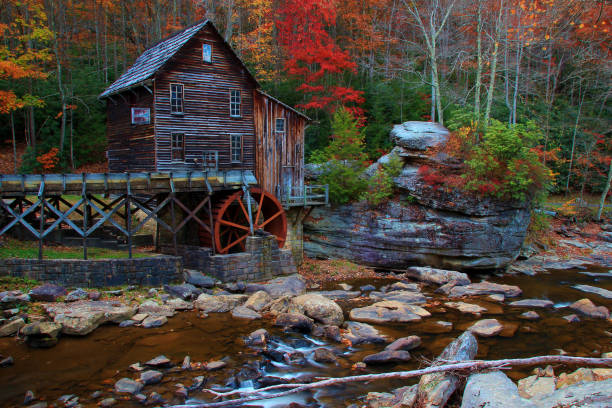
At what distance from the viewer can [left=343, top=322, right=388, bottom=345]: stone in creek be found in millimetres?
10836

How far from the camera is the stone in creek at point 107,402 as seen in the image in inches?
290

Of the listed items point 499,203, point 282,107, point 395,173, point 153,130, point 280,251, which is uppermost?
point 282,107

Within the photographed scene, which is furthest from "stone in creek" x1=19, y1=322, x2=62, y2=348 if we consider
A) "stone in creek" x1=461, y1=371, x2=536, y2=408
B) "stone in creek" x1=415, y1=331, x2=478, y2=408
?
"stone in creek" x1=461, y1=371, x2=536, y2=408

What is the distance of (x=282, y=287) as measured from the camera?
49.7ft

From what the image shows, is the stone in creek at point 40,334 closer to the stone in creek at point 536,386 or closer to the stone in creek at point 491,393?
the stone in creek at point 491,393

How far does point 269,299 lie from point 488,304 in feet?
24.6

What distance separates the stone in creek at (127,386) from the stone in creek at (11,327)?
397cm

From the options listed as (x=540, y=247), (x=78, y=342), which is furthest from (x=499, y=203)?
(x=78, y=342)

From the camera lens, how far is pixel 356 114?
27.3m

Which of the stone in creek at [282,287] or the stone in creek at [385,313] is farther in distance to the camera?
the stone in creek at [282,287]

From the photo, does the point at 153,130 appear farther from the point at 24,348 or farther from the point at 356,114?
the point at 356,114

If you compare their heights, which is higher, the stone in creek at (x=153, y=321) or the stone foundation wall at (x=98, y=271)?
the stone foundation wall at (x=98, y=271)

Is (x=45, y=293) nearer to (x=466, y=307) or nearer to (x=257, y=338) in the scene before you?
(x=257, y=338)

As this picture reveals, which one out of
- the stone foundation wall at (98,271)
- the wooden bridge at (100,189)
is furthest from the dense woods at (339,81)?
the stone foundation wall at (98,271)
